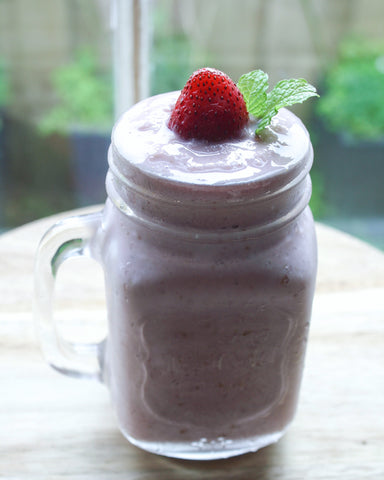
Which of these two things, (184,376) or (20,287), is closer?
(184,376)

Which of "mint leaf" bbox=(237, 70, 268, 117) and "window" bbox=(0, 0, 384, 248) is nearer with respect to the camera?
"mint leaf" bbox=(237, 70, 268, 117)

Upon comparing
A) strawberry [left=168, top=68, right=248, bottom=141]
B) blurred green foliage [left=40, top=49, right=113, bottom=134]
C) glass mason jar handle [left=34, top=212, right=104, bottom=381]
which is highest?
strawberry [left=168, top=68, right=248, bottom=141]

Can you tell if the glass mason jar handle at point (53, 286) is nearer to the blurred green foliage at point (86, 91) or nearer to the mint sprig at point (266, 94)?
the mint sprig at point (266, 94)

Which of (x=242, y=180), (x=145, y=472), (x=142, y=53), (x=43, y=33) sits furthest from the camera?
(x=43, y=33)

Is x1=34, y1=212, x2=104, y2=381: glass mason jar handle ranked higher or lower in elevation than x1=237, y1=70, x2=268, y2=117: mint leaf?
lower

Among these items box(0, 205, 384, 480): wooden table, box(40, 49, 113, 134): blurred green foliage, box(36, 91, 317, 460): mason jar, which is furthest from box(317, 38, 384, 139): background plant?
box(36, 91, 317, 460): mason jar

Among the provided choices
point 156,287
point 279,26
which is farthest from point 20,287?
point 279,26

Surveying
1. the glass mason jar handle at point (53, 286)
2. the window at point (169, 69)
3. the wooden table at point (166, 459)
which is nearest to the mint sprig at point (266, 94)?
the glass mason jar handle at point (53, 286)

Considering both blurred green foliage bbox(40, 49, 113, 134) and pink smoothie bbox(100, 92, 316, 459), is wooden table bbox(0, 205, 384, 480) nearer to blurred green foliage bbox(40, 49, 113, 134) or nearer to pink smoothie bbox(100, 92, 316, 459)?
pink smoothie bbox(100, 92, 316, 459)

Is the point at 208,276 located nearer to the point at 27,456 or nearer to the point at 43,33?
the point at 27,456
